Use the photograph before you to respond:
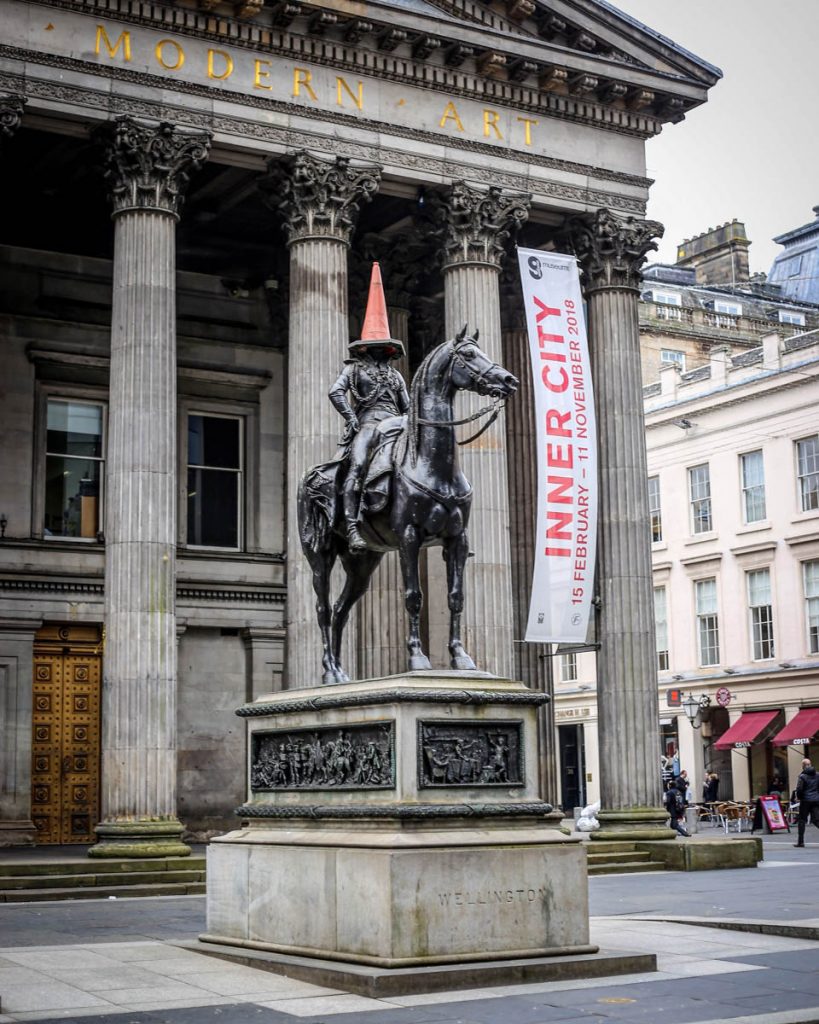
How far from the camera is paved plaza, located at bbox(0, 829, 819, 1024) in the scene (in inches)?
438

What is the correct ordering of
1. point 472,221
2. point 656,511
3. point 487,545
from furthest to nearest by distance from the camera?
point 656,511, point 472,221, point 487,545

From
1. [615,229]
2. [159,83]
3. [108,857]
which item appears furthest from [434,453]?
[615,229]

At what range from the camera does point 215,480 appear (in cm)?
3425

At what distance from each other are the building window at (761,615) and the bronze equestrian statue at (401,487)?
4182 cm

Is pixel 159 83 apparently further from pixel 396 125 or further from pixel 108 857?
pixel 108 857

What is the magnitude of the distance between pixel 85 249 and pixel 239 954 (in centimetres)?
2217

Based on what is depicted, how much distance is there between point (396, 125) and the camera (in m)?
29.2

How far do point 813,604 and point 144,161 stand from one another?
34.4m

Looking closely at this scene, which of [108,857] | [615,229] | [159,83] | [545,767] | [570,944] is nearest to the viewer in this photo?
[570,944]

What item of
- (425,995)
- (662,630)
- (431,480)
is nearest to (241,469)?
(431,480)

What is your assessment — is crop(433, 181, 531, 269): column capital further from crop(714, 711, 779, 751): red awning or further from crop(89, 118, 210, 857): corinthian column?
crop(714, 711, 779, 751): red awning

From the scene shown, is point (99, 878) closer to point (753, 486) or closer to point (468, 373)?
point (468, 373)

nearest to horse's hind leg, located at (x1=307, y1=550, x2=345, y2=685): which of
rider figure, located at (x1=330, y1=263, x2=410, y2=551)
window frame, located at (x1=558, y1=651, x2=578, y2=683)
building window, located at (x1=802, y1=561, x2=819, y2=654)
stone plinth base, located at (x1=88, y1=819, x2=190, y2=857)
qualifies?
rider figure, located at (x1=330, y1=263, x2=410, y2=551)

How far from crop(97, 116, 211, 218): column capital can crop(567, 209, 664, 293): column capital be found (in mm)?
8779
